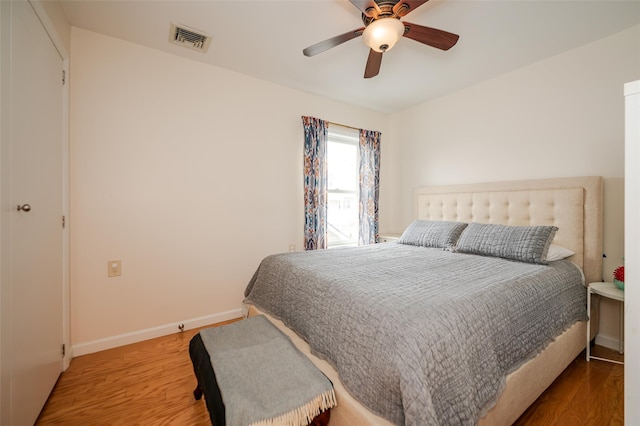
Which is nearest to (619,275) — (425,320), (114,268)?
(425,320)

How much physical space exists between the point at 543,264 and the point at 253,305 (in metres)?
2.22

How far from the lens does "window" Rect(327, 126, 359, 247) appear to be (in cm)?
345

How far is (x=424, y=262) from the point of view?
6.38 feet

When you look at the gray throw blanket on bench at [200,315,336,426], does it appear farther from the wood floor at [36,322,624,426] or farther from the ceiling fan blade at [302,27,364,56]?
the ceiling fan blade at [302,27,364,56]

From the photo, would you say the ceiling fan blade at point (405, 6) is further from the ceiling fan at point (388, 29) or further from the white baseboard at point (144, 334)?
the white baseboard at point (144, 334)

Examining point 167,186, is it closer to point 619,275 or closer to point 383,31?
point 383,31

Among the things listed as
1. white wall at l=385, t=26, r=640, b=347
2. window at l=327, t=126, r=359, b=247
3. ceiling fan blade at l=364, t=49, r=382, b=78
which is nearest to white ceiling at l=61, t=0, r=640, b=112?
white wall at l=385, t=26, r=640, b=347

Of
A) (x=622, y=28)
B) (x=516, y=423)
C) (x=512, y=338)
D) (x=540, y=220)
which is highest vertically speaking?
(x=622, y=28)

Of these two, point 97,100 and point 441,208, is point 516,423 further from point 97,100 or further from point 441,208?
point 97,100

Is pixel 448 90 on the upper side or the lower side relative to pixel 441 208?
upper

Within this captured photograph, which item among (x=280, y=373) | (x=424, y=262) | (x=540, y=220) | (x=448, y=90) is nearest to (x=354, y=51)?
(x=448, y=90)

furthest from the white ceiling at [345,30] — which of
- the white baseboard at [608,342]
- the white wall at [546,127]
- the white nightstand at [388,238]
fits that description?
the white baseboard at [608,342]

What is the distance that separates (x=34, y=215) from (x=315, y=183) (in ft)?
7.45

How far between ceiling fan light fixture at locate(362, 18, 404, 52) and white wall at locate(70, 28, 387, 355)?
5.05 ft
